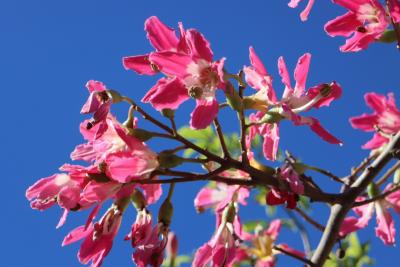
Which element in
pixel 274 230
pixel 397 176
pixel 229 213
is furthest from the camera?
pixel 274 230

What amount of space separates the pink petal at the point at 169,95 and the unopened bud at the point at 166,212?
0.23 m

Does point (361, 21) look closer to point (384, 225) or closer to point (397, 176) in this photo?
point (397, 176)

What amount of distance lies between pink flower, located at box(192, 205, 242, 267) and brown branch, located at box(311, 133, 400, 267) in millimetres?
227

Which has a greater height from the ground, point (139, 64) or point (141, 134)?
point (139, 64)

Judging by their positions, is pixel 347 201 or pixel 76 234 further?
pixel 347 201

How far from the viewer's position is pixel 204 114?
1261mm

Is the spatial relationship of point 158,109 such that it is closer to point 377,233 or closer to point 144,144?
point 144,144

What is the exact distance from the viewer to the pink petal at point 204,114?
1.25 m

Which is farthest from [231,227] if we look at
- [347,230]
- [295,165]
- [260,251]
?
[260,251]

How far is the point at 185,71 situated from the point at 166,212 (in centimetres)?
31

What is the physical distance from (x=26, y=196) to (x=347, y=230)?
98 centimetres

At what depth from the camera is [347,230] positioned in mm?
1919

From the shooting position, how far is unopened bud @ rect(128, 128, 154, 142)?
4.31ft

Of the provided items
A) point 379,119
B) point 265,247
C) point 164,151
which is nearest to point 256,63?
point 164,151
